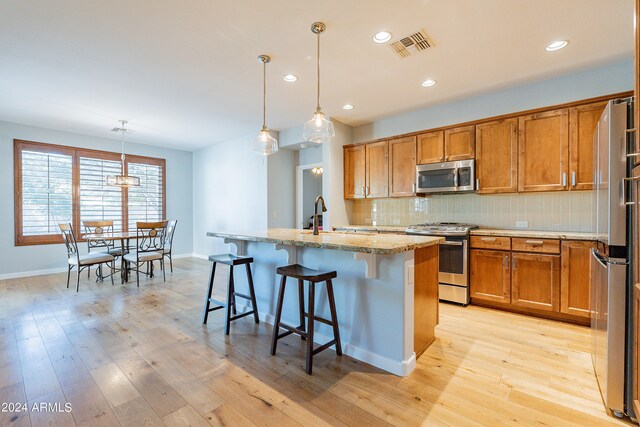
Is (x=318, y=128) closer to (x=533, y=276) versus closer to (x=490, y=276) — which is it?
(x=490, y=276)

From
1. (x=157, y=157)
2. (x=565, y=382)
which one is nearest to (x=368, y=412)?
(x=565, y=382)

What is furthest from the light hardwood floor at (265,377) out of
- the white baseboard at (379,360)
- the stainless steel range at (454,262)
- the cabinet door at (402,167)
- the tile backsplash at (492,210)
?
the cabinet door at (402,167)

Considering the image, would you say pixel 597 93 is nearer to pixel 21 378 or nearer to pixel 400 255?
pixel 400 255

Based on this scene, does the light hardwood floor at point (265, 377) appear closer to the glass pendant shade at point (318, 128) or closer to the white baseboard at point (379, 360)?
the white baseboard at point (379, 360)

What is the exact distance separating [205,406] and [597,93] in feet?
15.0

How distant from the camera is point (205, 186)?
7180 mm

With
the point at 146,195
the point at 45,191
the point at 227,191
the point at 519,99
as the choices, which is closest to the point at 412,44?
the point at 519,99

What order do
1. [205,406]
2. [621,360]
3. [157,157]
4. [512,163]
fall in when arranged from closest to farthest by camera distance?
[621,360]
[205,406]
[512,163]
[157,157]

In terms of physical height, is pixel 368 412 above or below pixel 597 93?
below

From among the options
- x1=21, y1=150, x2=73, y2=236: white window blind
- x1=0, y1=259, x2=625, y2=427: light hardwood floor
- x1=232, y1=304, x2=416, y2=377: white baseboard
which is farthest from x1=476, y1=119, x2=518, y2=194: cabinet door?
x1=21, y1=150, x2=73, y2=236: white window blind

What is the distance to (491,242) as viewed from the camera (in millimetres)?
3445

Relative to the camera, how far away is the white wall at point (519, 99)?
3.06 meters

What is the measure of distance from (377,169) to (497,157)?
1.68 meters

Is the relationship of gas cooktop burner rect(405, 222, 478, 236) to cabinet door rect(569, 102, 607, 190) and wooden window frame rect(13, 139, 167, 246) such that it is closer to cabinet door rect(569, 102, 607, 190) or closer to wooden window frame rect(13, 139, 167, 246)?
cabinet door rect(569, 102, 607, 190)
